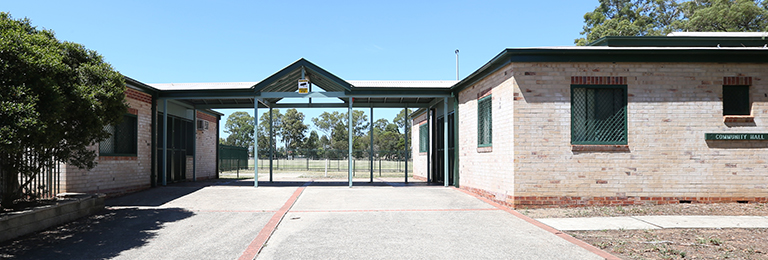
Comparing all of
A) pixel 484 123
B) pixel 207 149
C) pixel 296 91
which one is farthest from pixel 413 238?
pixel 207 149

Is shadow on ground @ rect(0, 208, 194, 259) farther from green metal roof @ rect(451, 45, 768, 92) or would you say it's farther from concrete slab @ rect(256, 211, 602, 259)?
green metal roof @ rect(451, 45, 768, 92)

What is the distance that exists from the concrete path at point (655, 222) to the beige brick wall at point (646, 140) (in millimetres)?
1367

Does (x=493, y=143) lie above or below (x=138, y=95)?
below

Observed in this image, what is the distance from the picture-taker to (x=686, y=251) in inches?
229

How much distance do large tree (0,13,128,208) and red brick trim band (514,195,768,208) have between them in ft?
26.4

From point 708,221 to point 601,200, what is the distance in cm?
197

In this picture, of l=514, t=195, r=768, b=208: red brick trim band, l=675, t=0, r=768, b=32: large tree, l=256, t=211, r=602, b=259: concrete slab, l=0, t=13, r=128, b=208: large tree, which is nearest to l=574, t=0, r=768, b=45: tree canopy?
l=675, t=0, r=768, b=32: large tree

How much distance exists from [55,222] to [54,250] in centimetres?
192

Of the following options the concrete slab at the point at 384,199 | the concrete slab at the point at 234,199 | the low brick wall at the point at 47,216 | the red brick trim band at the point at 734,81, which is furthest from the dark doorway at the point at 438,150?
the low brick wall at the point at 47,216

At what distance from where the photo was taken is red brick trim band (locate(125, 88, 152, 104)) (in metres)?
11.9

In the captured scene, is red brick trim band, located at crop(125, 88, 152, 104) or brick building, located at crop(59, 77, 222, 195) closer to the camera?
brick building, located at crop(59, 77, 222, 195)

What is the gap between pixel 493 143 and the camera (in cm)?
1060

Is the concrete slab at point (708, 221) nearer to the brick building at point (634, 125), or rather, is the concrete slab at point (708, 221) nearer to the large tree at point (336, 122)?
the brick building at point (634, 125)

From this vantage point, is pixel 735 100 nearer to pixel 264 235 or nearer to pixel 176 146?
pixel 264 235
